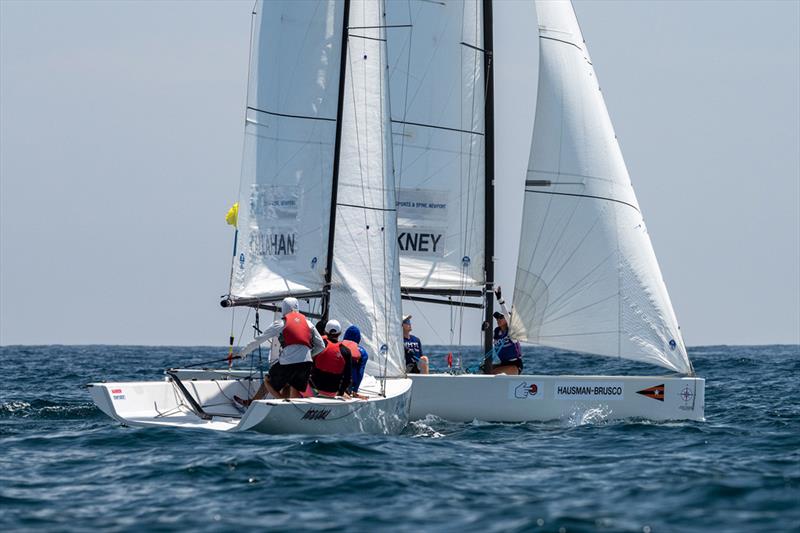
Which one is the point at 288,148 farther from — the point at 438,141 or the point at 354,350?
Result: the point at 354,350

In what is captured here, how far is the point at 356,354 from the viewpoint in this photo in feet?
54.2

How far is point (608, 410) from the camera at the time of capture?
64.0 ft

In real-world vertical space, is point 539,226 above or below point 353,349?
above

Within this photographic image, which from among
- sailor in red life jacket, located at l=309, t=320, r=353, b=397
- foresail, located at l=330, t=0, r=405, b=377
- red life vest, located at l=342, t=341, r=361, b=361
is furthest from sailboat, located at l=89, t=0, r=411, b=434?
sailor in red life jacket, located at l=309, t=320, r=353, b=397

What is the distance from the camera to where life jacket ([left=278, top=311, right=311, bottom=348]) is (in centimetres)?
1562

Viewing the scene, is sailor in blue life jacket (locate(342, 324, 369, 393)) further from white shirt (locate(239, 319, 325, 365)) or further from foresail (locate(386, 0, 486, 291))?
foresail (locate(386, 0, 486, 291))

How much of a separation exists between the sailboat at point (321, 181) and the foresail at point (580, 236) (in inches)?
122

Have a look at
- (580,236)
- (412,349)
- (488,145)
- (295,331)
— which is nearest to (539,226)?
(580,236)

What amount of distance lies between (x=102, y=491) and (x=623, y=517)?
15.7ft

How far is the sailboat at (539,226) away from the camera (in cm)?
1952

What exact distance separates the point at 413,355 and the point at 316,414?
5710 millimetres

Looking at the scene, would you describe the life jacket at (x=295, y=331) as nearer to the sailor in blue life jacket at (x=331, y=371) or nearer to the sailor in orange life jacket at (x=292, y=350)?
the sailor in orange life jacket at (x=292, y=350)

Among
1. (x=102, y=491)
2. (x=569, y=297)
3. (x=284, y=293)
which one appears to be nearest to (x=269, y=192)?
(x=284, y=293)

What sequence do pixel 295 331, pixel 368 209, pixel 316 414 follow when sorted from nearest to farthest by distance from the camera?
pixel 316 414 → pixel 295 331 → pixel 368 209
